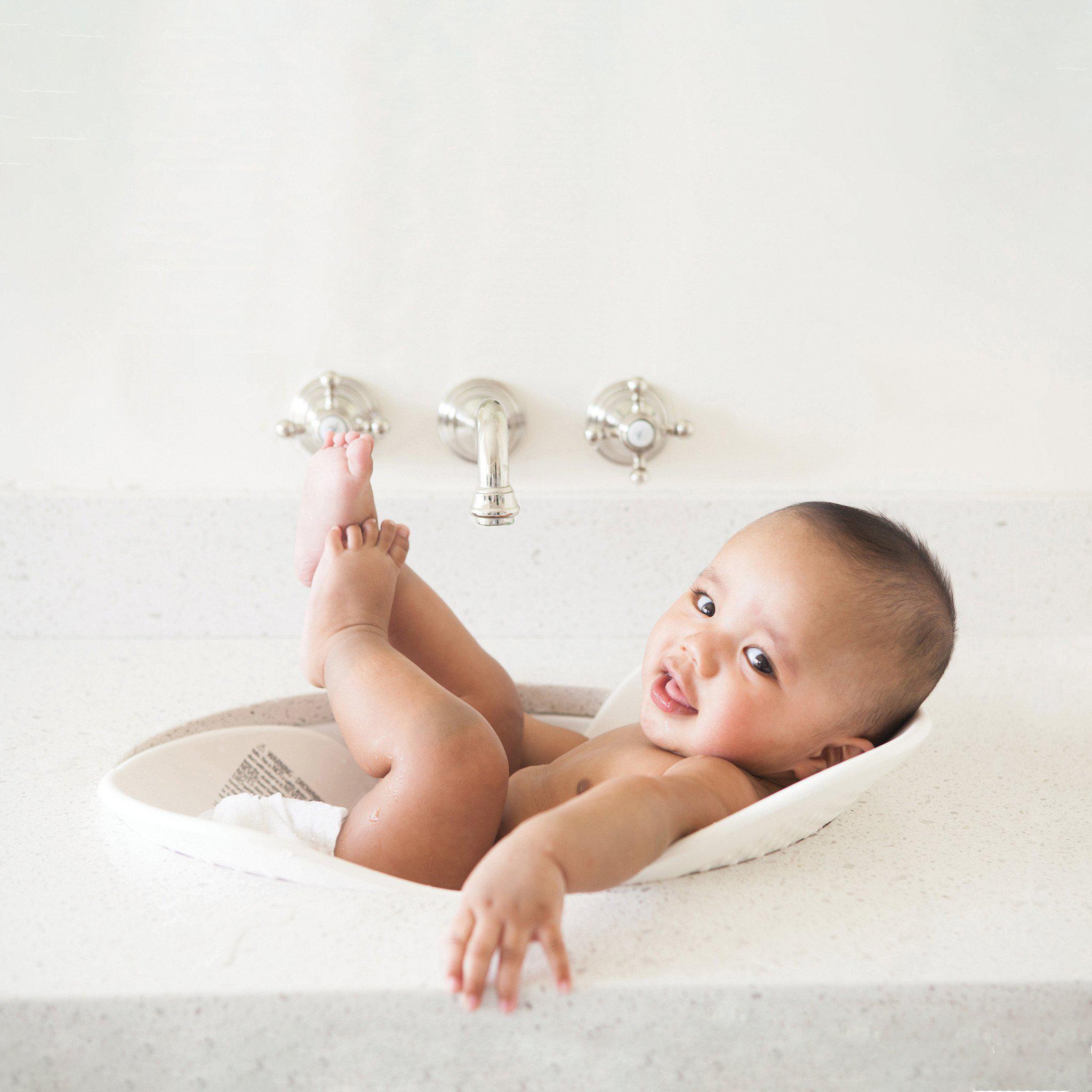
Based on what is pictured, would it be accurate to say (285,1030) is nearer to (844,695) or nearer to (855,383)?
(844,695)

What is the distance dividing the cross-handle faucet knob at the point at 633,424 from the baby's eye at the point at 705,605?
0.24 meters

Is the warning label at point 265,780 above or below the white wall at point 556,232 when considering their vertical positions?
below

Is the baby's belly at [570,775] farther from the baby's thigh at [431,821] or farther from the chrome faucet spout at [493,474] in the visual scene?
the chrome faucet spout at [493,474]

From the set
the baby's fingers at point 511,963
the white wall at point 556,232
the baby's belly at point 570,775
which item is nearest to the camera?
the baby's fingers at point 511,963

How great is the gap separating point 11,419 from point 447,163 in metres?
0.53

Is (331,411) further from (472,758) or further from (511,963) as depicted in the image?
(511,963)

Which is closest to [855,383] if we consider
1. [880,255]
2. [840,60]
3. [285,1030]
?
[880,255]

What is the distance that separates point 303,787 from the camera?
81 centimetres

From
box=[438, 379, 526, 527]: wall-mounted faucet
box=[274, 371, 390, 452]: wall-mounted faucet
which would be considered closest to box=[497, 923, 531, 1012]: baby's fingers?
box=[438, 379, 526, 527]: wall-mounted faucet

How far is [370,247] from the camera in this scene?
0.97 metres

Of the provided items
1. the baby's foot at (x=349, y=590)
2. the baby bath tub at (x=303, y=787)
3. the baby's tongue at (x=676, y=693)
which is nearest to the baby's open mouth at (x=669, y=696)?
the baby's tongue at (x=676, y=693)

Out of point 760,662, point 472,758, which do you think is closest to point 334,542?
point 472,758

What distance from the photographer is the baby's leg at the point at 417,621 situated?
81 centimetres

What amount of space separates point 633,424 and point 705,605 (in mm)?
268
